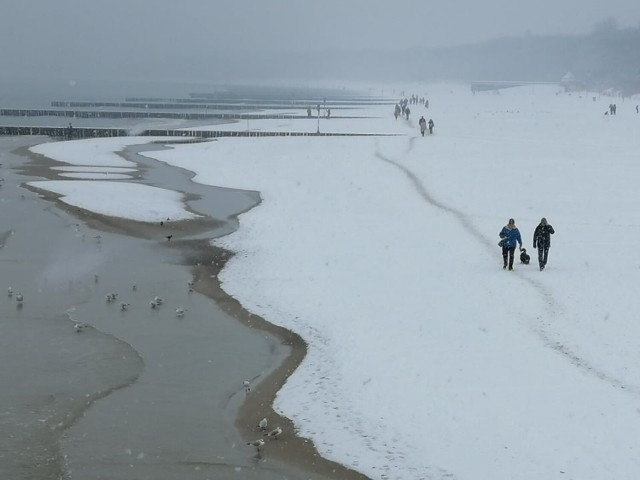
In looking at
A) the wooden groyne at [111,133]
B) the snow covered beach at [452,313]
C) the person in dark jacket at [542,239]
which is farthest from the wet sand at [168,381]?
the wooden groyne at [111,133]

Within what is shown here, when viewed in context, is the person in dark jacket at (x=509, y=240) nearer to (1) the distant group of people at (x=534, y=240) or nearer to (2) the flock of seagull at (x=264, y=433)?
(1) the distant group of people at (x=534, y=240)

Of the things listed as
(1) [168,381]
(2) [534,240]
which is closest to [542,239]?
(2) [534,240]

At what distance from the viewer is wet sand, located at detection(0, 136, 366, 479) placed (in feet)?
43.4

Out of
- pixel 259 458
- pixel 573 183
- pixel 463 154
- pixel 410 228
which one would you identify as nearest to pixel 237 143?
pixel 463 154

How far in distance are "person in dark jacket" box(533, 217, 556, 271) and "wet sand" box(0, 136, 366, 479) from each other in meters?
7.54

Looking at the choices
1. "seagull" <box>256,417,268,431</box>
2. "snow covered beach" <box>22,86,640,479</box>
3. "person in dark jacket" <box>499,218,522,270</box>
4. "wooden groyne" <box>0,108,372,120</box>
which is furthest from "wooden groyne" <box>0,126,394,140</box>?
"seagull" <box>256,417,268,431</box>

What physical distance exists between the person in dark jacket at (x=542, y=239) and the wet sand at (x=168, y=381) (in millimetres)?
7540

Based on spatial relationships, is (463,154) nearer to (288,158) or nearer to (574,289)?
(288,158)

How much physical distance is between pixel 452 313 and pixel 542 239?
4.67m

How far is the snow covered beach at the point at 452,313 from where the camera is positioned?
13656 millimetres

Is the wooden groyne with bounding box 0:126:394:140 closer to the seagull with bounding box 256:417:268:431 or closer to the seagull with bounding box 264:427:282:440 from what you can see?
the seagull with bounding box 256:417:268:431

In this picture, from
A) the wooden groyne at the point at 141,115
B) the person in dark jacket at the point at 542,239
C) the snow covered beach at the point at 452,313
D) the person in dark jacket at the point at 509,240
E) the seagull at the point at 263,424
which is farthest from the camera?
the wooden groyne at the point at 141,115

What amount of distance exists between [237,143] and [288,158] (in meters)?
11.9

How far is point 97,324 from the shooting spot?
2016 centimetres
